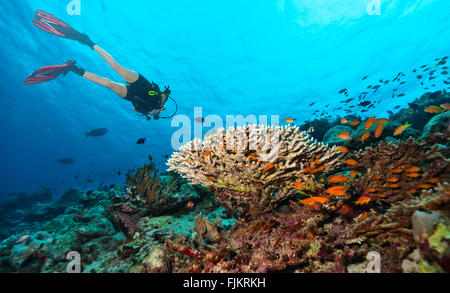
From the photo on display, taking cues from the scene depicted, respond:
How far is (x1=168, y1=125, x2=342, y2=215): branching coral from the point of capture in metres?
3.08

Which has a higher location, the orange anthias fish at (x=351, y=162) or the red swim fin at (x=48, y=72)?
the red swim fin at (x=48, y=72)

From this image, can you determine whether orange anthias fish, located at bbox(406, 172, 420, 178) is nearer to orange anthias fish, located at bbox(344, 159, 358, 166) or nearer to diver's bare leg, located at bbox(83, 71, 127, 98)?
orange anthias fish, located at bbox(344, 159, 358, 166)

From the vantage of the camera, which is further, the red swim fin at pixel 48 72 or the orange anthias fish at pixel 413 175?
the red swim fin at pixel 48 72

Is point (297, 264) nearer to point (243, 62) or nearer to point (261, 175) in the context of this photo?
point (261, 175)

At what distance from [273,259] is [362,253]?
1.16 m

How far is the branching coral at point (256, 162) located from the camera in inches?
121

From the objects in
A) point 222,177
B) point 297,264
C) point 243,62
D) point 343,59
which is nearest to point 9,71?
point 243,62

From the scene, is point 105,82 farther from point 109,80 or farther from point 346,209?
point 346,209

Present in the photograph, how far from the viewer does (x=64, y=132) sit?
40344mm

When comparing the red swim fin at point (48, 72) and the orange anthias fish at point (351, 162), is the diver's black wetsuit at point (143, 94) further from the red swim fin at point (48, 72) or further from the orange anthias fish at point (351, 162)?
the orange anthias fish at point (351, 162)


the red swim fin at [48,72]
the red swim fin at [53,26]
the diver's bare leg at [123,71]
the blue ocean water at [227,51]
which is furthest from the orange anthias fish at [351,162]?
the blue ocean water at [227,51]

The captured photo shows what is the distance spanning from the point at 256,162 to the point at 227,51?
66.8 ft

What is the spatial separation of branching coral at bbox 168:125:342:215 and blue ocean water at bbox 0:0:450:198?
58.0 ft

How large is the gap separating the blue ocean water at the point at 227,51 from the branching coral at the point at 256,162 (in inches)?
697
